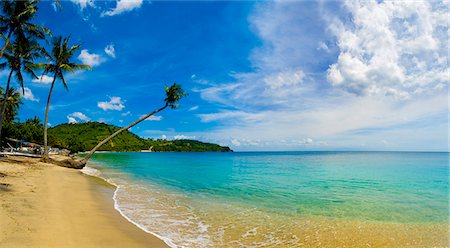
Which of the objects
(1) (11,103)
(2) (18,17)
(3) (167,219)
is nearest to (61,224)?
(3) (167,219)

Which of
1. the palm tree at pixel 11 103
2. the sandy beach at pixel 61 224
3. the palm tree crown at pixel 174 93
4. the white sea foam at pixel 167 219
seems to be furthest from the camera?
the palm tree at pixel 11 103

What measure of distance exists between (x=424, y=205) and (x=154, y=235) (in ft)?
46.9

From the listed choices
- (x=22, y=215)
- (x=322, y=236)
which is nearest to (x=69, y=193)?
(x=22, y=215)

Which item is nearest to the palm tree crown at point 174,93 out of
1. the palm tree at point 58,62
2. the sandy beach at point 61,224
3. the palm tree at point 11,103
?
the palm tree at point 58,62

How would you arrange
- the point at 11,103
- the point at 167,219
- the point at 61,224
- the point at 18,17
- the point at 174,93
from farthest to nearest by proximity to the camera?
the point at 11,103
the point at 174,93
the point at 18,17
the point at 167,219
the point at 61,224

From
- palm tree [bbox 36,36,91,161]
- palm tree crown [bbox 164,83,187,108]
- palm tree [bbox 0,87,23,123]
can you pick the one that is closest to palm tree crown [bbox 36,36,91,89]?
palm tree [bbox 36,36,91,161]

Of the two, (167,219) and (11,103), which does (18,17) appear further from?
(11,103)

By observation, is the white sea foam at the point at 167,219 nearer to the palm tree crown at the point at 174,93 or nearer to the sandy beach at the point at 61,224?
the sandy beach at the point at 61,224

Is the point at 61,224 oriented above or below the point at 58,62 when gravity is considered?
below

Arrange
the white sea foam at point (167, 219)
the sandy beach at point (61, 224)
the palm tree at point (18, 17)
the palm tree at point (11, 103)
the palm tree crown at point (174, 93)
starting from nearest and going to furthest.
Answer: the sandy beach at point (61, 224), the white sea foam at point (167, 219), the palm tree at point (18, 17), the palm tree crown at point (174, 93), the palm tree at point (11, 103)

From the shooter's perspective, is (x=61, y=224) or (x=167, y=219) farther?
(x=167, y=219)

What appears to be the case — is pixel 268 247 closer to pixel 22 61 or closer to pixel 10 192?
pixel 10 192

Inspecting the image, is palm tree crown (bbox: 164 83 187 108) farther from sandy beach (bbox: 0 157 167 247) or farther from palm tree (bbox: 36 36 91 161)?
sandy beach (bbox: 0 157 167 247)

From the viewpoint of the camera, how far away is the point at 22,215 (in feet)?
23.1
